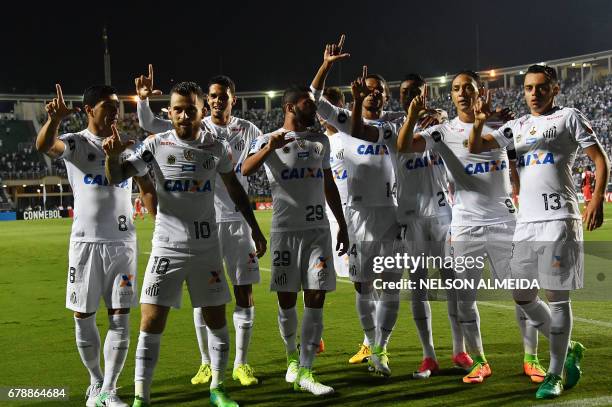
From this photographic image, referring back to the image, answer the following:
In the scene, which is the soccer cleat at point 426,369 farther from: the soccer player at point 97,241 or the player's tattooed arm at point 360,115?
the soccer player at point 97,241

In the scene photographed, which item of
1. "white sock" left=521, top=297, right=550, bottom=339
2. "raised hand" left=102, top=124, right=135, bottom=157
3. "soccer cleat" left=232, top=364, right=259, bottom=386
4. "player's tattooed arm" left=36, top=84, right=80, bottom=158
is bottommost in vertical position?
"soccer cleat" left=232, top=364, right=259, bottom=386

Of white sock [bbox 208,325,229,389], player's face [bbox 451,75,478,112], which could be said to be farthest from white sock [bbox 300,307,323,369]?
player's face [bbox 451,75,478,112]

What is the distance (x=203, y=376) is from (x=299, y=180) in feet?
6.38

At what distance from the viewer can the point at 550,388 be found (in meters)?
5.59

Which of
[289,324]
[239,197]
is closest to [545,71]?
[239,197]

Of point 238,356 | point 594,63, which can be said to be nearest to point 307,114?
point 238,356

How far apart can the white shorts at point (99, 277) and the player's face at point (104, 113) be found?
1.01 m

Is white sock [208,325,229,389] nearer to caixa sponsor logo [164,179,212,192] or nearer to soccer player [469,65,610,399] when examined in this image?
caixa sponsor logo [164,179,212,192]

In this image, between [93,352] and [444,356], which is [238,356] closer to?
[93,352]

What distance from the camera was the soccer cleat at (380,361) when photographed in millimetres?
6523

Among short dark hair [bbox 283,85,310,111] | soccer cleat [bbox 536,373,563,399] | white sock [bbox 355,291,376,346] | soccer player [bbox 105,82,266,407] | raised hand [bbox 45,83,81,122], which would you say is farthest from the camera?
white sock [bbox 355,291,376,346]

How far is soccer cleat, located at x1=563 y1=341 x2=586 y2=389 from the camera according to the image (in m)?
5.87

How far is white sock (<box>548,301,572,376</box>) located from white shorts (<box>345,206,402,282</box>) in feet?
5.44

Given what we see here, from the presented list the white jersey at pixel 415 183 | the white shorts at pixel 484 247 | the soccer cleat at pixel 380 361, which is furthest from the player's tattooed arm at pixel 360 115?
the soccer cleat at pixel 380 361
